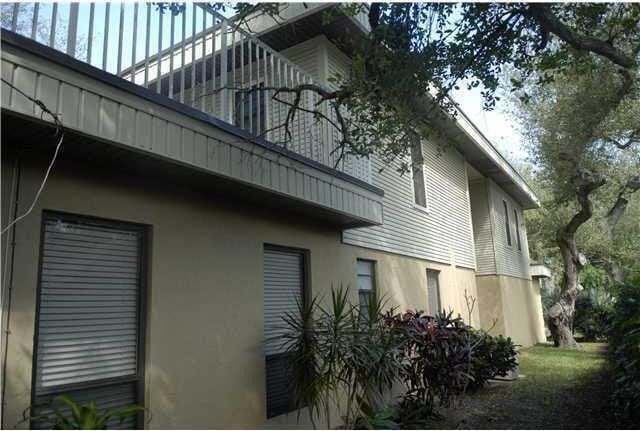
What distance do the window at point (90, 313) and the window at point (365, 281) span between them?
4673mm

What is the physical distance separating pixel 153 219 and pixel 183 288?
31.1 inches

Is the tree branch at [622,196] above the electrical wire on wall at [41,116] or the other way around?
above

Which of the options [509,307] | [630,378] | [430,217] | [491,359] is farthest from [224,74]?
[509,307]

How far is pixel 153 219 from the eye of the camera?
5066mm

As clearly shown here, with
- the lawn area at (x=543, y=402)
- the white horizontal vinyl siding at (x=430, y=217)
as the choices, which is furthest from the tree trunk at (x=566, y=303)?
the white horizontal vinyl siding at (x=430, y=217)

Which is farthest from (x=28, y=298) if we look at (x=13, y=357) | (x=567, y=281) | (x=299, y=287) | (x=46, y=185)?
(x=567, y=281)

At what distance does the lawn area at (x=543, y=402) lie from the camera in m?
7.32

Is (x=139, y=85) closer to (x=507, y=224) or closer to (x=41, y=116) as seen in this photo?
(x=41, y=116)

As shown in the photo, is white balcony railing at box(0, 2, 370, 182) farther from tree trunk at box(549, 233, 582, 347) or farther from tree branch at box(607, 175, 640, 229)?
tree trunk at box(549, 233, 582, 347)

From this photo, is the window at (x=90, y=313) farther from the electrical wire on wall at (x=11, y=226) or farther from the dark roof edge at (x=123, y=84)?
the dark roof edge at (x=123, y=84)

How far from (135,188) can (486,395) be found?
25.6 ft

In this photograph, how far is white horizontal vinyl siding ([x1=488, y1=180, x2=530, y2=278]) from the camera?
17172 mm

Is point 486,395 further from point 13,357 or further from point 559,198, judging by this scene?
point 559,198

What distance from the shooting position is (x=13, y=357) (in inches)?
148
